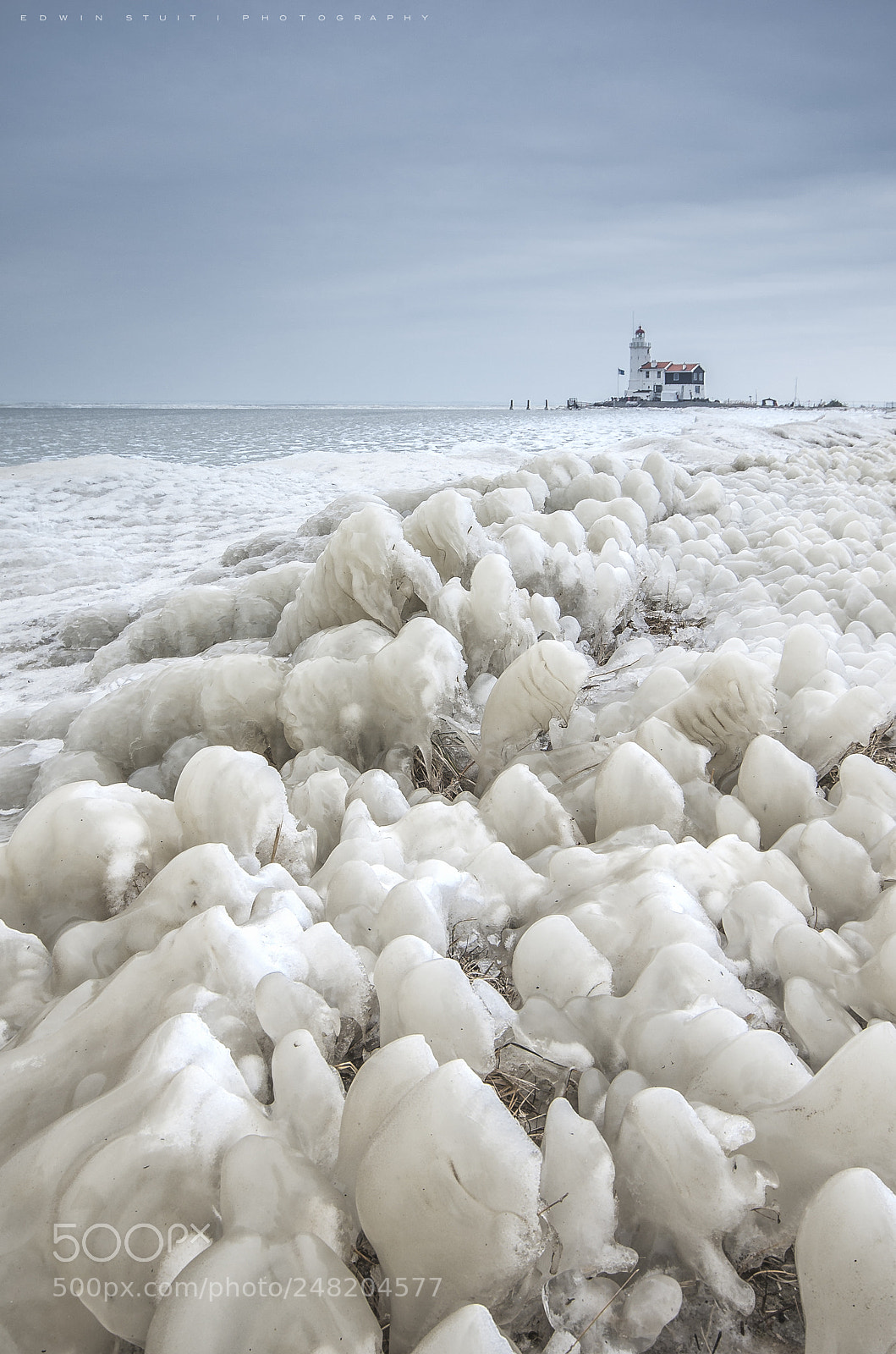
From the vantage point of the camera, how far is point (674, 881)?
1.58 metres

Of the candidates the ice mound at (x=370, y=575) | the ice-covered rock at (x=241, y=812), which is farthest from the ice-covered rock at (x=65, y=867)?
the ice mound at (x=370, y=575)

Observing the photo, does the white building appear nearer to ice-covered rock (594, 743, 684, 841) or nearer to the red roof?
the red roof

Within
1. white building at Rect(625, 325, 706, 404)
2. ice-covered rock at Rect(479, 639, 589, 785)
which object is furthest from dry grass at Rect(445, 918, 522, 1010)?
white building at Rect(625, 325, 706, 404)

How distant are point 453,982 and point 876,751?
4.87ft

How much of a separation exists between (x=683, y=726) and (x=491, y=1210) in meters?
1.47

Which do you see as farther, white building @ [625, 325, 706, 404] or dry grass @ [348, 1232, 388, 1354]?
white building @ [625, 325, 706, 404]

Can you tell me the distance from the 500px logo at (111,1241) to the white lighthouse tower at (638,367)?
68039 mm

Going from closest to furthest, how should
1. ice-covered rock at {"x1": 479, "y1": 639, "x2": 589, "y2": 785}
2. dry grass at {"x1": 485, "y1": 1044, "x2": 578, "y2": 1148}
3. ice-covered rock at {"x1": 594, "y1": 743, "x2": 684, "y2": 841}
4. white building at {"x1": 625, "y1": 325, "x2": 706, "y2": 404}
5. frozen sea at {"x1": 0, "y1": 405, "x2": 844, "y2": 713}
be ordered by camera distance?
dry grass at {"x1": 485, "y1": 1044, "x2": 578, "y2": 1148}
ice-covered rock at {"x1": 594, "y1": 743, "x2": 684, "y2": 841}
ice-covered rock at {"x1": 479, "y1": 639, "x2": 589, "y2": 785}
frozen sea at {"x1": 0, "y1": 405, "x2": 844, "y2": 713}
white building at {"x1": 625, "y1": 325, "x2": 706, "y2": 404}

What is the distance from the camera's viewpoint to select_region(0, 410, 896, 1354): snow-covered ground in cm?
94

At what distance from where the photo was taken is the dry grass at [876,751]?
207 centimetres

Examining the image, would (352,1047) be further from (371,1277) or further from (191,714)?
(191,714)

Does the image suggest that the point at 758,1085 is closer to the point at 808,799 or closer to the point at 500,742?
the point at 808,799

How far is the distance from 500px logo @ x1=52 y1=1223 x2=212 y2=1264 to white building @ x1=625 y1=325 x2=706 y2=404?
63.5 m

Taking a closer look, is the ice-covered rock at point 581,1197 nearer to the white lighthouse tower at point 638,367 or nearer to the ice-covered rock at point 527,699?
the ice-covered rock at point 527,699
